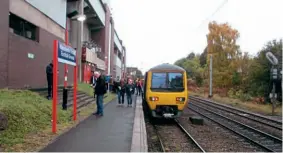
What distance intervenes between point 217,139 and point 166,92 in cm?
349

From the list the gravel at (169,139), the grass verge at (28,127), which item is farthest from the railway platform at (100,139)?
the gravel at (169,139)

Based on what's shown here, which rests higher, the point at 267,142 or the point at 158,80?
the point at 158,80

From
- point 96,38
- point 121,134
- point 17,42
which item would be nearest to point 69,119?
point 121,134

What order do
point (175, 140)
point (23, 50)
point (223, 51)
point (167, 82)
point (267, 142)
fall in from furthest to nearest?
→ point (223, 51), point (23, 50), point (167, 82), point (267, 142), point (175, 140)

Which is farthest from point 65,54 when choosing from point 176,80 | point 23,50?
point 23,50

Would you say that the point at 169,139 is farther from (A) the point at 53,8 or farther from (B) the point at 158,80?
(A) the point at 53,8

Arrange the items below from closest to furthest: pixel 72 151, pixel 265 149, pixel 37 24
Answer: pixel 72 151, pixel 265 149, pixel 37 24

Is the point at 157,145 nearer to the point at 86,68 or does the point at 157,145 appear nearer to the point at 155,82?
the point at 155,82

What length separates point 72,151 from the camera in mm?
6141

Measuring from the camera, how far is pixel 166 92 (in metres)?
13.4

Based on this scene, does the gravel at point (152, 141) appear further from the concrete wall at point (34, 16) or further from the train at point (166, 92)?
the concrete wall at point (34, 16)

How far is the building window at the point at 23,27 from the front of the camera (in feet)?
47.2

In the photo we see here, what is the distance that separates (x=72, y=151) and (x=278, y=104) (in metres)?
23.8

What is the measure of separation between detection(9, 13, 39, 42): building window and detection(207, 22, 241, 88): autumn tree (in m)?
37.4
